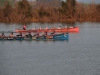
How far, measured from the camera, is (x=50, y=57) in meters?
29.2

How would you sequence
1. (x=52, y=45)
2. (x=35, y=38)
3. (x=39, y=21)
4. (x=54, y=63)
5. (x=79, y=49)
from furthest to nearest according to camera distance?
(x=39, y=21)
(x=35, y=38)
(x=52, y=45)
(x=79, y=49)
(x=54, y=63)

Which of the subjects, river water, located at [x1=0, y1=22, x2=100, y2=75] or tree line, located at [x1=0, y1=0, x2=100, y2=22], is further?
tree line, located at [x1=0, y1=0, x2=100, y2=22]

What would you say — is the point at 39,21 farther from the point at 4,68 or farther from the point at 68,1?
the point at 4,68

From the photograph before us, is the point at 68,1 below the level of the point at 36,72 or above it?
above

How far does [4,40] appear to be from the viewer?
38.9 meters

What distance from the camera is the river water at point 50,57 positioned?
2452 centimetres

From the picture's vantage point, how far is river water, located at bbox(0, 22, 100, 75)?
A: 2452 cm

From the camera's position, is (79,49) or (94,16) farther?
(94,16)

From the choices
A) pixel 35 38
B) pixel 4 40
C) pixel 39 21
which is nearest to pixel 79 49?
pixel 35 38

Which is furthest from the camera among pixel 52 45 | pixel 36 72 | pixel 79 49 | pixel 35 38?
pixel 35 38

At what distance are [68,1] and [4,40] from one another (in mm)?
35979

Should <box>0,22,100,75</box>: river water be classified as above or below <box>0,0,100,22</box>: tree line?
below

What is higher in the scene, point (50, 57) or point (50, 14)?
point (50, 14)

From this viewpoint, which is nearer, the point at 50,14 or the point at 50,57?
the point at 50,57
